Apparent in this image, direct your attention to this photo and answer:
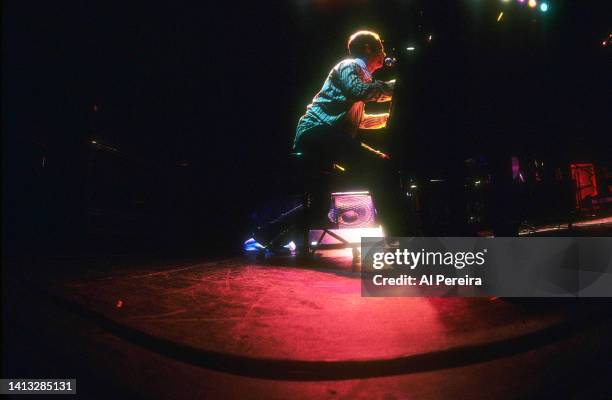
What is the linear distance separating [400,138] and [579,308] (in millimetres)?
2363

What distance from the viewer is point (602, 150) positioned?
9.27m

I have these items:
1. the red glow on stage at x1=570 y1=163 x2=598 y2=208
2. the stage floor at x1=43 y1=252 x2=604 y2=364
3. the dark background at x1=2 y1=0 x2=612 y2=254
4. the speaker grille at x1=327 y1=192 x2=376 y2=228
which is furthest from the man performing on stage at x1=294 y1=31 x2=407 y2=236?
the red glow on stage at x1=570 y1=163 x2=598 y2=208

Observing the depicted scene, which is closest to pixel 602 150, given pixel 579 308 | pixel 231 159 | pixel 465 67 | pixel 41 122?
pixel 465 67

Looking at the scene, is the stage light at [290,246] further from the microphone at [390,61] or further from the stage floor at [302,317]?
the microphone at [390,61]

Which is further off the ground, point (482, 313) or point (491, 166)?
point (491, 166)

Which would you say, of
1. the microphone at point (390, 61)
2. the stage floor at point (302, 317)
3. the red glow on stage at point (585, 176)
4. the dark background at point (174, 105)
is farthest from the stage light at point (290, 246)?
the red glow on stage at point (585, 176)

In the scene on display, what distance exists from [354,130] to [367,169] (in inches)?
26.5

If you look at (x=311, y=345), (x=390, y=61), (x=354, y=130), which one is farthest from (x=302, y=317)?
(x=390, y=61)

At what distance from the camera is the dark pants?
310 cm

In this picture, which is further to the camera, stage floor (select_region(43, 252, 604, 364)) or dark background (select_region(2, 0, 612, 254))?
dark background (select_region(2, 0, 612, 254))

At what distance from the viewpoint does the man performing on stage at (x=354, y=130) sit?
10.3ft

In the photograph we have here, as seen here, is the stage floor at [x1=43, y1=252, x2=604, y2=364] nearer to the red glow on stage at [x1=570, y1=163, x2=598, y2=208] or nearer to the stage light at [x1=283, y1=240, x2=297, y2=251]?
the stage light at [x1=283, y1=240, x2=297, y2=251]

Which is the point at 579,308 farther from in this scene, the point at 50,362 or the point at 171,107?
the point at 171,107

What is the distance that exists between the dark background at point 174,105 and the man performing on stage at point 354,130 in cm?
72
